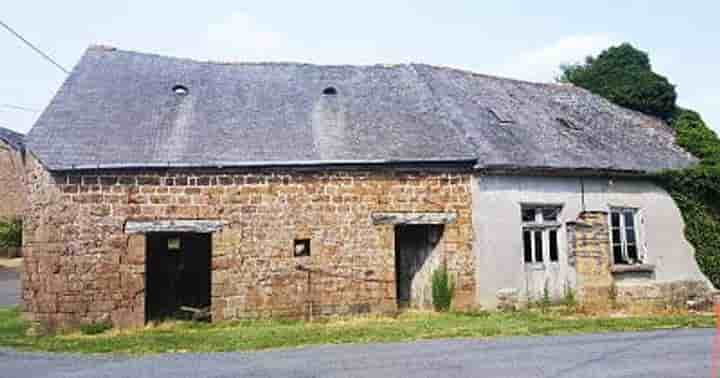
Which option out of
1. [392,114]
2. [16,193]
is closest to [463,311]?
[392,114]

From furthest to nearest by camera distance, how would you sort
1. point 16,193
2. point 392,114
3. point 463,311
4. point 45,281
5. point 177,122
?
point 16,193, point 392,114, point 177,122, point 463,311, point 45,281

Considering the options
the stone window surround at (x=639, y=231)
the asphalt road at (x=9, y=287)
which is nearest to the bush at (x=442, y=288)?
the stone window surround at (x=639, y=231)

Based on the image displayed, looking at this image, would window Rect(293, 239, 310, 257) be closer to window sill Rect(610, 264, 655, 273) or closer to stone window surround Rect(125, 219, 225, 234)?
stone window surround Rect(125, 219, 225, 234)

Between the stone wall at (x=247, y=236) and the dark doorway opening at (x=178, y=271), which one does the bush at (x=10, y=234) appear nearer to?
the dark doorway opening at (x=178, y=271)

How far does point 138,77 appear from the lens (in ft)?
47.9

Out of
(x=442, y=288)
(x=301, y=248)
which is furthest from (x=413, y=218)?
(x=301, y=248)

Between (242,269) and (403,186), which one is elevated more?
(403,186)

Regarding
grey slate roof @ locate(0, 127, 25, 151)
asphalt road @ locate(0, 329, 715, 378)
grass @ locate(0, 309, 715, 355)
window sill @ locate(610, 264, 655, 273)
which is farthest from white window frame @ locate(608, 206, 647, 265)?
grey slate roof @ locate(0, 127, 25, 151)

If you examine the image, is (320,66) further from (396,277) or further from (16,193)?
(16,193)

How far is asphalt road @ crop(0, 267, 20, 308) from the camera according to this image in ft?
57.6

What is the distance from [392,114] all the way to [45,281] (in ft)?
26.7

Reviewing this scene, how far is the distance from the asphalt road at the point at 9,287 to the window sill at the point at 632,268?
15.7 meters

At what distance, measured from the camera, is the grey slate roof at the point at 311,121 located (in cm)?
1245

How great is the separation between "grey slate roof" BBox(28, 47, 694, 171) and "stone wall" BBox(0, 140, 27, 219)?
1549 centimetres
